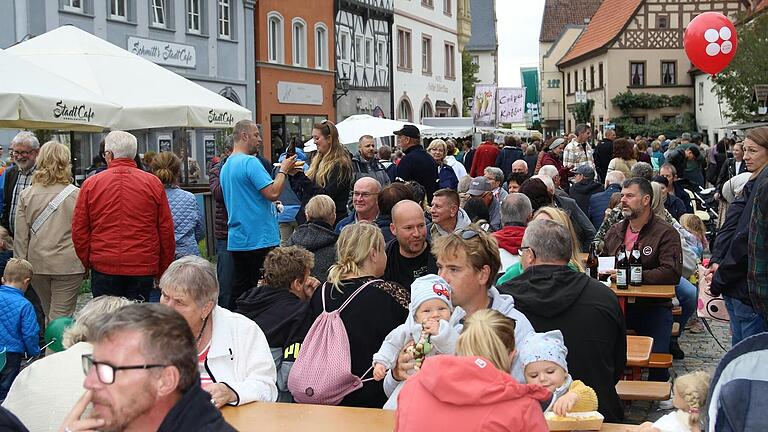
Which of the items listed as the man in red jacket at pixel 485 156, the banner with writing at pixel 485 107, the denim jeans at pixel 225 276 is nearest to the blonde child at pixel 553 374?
the denim jeans at pixel 225 276

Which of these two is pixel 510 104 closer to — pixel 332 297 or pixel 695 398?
pixel 332 297

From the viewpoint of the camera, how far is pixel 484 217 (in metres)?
9.36

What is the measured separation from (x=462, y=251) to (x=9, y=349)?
3440 mm

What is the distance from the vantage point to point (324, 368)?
5.08 meters

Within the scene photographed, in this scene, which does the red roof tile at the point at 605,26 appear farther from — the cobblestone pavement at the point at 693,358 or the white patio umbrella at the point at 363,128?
the cobblestone pavement at the point at 693,358

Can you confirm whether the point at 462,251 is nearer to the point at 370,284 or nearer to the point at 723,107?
the point at 370,284

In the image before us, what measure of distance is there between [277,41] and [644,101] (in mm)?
31212

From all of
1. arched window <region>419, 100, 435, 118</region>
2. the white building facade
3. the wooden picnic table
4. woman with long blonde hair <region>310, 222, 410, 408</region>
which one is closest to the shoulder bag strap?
woman with long blonde hair <region>310, 222, 410, 408</region>

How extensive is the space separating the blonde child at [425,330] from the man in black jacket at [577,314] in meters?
0.67

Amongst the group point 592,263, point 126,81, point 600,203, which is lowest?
point 592,263

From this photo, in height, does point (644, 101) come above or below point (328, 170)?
above

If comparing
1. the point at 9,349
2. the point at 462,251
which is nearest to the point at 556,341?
the point at 462,251

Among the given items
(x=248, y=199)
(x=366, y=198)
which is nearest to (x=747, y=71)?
(x=366, y=198)

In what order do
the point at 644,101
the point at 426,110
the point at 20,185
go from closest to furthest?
the point at 20,185, the point at 426,110, the point at 644,101
